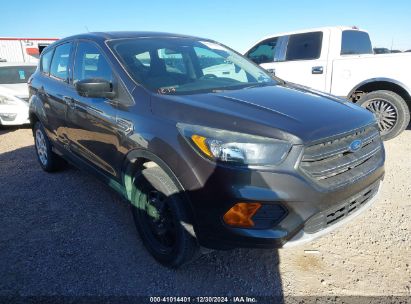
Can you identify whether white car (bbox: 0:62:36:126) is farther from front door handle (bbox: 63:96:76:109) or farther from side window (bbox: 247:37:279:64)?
side window (bbox: 247:37:279:64)

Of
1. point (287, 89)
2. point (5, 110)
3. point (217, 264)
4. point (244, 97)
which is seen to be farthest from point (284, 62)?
point (5, 110)

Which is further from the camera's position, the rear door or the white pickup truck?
the white pickup truck

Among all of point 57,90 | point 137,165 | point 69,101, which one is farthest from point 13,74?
point 137,165

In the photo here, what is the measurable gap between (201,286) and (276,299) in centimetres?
54

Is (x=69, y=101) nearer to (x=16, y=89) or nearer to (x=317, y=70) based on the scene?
(x=317, y=70)

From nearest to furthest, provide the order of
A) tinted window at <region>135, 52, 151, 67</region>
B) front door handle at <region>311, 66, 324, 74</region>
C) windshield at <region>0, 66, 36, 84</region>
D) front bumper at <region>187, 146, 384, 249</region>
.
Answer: front bumper at <region>187, 146, 384, 249</region> < tinted window at <region>135, 52, 151, 67</region> < front door handle at <region>311, 66, 324, 74</region> < windshield at <region>0, 66, 36, 84</region>

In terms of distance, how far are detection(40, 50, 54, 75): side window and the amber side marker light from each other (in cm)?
344

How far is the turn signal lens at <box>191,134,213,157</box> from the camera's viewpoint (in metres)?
2.02

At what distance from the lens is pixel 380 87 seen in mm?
5691

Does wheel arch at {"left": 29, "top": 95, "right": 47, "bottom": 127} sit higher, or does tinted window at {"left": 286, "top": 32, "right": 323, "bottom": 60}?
tinted window at {"left": 286, "top": 32, "right": 323, "bottom": 60}

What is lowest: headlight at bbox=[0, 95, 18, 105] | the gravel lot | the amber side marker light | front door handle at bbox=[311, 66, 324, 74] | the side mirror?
the gravel lot

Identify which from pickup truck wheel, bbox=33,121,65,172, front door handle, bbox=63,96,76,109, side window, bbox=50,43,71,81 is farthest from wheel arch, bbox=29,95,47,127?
front door handle, bbox=63,96,76,109

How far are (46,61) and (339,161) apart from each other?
13.1ft

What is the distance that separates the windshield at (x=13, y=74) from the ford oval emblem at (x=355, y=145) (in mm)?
8705
